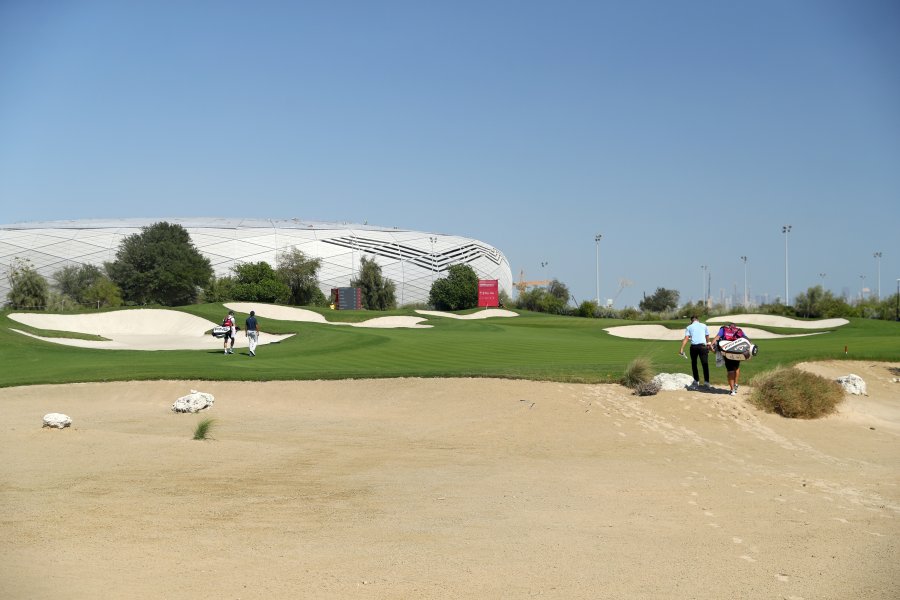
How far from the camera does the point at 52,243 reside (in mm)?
113750

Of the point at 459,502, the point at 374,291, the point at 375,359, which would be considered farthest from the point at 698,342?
the point at 374,291

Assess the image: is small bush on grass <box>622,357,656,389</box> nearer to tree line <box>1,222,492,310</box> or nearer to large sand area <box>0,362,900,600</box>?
large sand area <box>0,362,900,600</box>

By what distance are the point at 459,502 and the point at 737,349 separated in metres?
10.4

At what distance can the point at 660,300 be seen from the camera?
4163 inches

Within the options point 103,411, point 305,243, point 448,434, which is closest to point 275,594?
point 448,434

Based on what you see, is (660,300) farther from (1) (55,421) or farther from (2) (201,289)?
(1) (55,421)

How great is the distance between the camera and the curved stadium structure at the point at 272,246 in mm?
112000

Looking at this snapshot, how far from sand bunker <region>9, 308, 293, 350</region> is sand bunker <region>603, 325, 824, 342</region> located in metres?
18.0

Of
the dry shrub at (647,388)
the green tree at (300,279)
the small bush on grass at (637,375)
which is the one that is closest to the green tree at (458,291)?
the green tree at (300,279)

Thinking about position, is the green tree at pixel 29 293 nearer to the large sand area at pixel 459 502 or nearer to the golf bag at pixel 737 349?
the large sand area at pixel 459 502

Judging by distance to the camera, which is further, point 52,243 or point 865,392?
point 52,243

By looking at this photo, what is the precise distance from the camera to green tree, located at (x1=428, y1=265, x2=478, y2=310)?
99.6 metres

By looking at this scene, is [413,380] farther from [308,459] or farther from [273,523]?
[273,523]

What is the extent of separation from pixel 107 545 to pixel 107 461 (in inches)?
160
